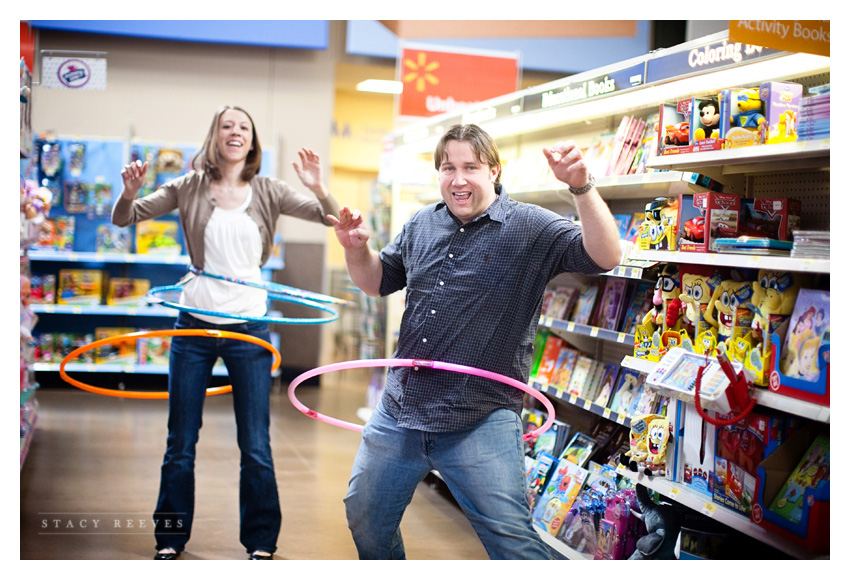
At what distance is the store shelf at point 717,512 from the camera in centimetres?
241

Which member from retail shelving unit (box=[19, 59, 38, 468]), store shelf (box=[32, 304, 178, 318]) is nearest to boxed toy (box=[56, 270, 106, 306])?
store shelf (box=[32, 304, 178, 318])

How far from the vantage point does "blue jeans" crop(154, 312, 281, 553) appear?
340 cm

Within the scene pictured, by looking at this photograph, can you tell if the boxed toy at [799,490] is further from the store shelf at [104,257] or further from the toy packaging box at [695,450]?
the store shelf at [104,257]

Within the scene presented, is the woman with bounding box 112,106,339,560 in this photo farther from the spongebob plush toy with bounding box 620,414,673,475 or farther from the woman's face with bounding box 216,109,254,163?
the spongebob plush toy with bounding box 620,414,673,475

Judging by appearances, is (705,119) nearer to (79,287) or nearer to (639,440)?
(639,440)

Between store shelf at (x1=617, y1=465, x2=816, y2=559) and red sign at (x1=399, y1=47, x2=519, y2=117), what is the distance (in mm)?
4117

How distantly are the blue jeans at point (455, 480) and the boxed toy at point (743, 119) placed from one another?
1.15m

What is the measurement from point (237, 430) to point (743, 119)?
7.61 feet

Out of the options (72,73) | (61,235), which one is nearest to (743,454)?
(72,73)

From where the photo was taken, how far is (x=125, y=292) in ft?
24.9

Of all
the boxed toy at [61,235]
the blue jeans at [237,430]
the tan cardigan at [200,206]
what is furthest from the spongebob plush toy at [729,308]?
the boxed toy at [61,235]
